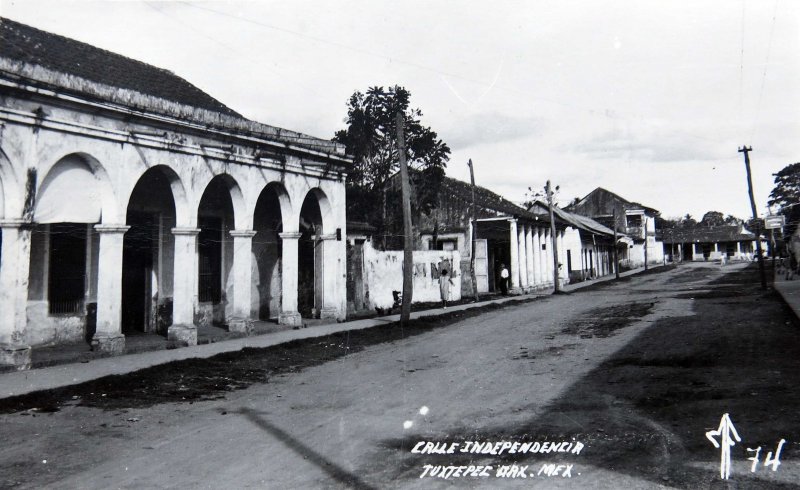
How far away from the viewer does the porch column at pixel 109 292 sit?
9.95 meters

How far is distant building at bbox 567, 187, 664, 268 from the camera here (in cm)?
5856

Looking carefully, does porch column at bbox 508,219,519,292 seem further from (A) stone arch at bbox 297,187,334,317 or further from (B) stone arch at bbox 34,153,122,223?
(B) stone arch at bbox 34,153,122,223

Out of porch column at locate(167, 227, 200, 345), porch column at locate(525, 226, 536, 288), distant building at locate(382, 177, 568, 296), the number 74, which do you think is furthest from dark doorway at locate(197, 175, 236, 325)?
porch column at locate(525, 226, 536, 288)

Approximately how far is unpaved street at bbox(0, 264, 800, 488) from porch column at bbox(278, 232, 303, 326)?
3.57 meters

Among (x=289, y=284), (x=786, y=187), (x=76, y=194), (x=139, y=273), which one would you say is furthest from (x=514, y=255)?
(x=786, y=187)

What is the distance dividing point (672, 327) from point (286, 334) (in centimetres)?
851

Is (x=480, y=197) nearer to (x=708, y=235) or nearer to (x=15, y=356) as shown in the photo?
(x=15, y=356)

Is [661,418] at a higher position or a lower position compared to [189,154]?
lower

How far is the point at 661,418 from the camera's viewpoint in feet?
17.6

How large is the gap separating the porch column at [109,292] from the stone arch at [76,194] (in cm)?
30

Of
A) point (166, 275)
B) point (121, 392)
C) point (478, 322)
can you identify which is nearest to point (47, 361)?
point (121, 392)

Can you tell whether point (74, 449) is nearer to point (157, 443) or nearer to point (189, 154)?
point (157, 443)

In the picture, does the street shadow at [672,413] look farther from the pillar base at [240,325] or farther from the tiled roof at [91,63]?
the tiled roof at [91,63]

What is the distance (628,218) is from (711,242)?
14791 millimetres
